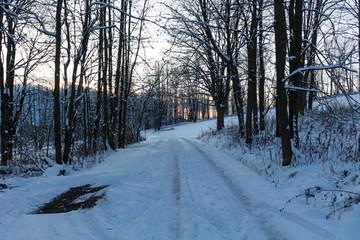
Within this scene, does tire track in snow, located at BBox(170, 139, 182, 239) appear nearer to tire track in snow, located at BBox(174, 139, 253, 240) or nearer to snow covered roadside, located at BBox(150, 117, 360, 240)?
tire track in snow, located at BBox(174, 139, 253, 240)

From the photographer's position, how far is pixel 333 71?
5535mm

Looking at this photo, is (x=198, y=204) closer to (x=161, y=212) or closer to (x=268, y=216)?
(x=161, y=212)

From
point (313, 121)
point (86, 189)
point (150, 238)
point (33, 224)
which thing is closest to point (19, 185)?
point (86, 189)

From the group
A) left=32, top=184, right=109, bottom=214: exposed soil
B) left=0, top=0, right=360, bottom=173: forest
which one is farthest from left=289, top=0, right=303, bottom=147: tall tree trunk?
left=32, top=184, right=109, bottom=214: exposed soil

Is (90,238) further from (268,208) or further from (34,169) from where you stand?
(34,169)

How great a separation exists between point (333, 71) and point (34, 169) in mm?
9818

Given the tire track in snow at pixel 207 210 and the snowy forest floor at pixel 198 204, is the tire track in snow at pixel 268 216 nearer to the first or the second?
the snowy forest floor at pixel 198 204

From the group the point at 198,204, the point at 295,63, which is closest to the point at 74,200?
the point at 198,204

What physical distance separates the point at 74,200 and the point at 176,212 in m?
2.25

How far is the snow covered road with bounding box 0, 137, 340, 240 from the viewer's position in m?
2.89

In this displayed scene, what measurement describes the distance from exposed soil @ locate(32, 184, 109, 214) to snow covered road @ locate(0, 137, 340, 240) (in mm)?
180

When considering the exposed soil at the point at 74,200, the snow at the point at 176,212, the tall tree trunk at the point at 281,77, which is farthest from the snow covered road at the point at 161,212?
the tall tree trunk at the point at 281,77

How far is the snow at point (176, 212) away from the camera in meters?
2.89

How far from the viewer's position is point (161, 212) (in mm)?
3600
